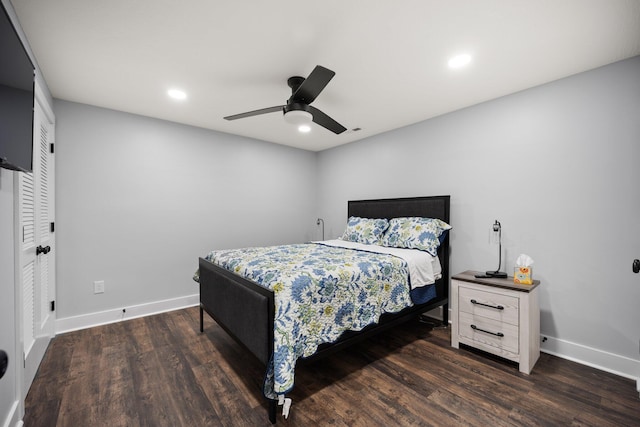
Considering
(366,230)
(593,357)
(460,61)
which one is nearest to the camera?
(460,61)

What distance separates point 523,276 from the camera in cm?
239

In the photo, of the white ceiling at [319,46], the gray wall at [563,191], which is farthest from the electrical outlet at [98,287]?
the gray wall at [563,191]

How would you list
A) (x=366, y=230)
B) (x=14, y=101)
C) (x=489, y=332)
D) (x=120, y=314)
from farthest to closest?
(x=366, y=230) → (x=120, y=314) → (x=489, y=332) → (x=14, y=101)

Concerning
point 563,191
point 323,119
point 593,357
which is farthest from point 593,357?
point 323,119

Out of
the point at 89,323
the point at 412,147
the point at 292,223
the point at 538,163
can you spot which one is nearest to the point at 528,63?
the point at 538,163

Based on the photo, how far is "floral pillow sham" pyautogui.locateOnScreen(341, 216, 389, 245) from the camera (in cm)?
350

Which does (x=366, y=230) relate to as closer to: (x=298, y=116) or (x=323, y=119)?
(x=323, y=119)

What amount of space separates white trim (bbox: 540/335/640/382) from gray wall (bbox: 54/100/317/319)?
3712 millimetres

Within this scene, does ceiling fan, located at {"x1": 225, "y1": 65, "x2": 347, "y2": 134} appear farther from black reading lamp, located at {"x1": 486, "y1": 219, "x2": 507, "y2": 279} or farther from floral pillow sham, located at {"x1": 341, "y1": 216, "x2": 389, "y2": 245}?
black reading lamp, located at {"x1": 486, "y1": 219, "x2": 507, "y2": 279}

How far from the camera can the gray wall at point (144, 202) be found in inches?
118

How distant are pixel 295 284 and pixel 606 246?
8.33 feet

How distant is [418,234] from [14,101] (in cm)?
316

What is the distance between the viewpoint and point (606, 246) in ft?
7.46

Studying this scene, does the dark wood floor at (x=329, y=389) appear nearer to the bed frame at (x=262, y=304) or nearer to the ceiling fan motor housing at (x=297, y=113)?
the bed frame at (x=262, y=304)
